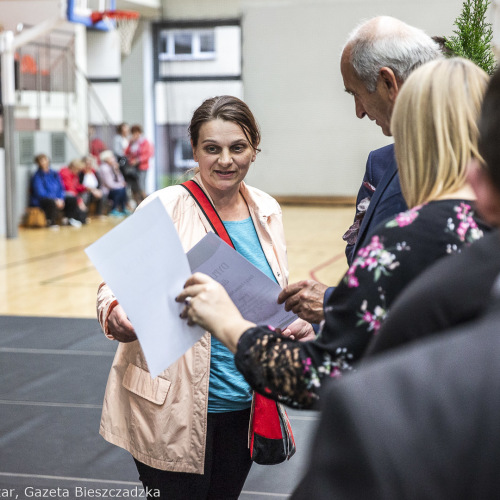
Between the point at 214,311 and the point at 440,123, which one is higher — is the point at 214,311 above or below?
below

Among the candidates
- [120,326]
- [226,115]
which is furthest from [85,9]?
[120,326]

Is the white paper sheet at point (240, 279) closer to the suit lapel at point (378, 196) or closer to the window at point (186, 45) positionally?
the suit lapel at point (378, 196)

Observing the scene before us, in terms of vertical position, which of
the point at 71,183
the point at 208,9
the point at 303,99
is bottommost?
the point at 71,183

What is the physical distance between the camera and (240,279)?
1544 mm

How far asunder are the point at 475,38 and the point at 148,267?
158 cm

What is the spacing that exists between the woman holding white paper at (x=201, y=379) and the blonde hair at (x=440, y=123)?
821 mm

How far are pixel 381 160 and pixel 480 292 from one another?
1.21 metres

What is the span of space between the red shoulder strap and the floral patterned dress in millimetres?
901

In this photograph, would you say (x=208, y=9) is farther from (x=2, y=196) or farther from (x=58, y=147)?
(x=2, y=196)

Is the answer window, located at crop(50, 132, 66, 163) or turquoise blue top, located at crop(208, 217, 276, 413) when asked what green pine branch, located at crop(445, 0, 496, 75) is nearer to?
turquoise blue top, located at crop(208, 217, 276, 413)

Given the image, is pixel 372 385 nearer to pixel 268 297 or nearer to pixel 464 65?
pixel 464 65

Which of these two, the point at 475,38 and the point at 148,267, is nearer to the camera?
the point at 148,267

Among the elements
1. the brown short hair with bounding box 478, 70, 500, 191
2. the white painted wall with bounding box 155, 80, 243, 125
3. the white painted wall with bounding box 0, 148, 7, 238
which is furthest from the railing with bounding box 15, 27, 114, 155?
the brown short hair with bounding box 478, 70, 500, 191

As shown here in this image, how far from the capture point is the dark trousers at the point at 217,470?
1926mm
